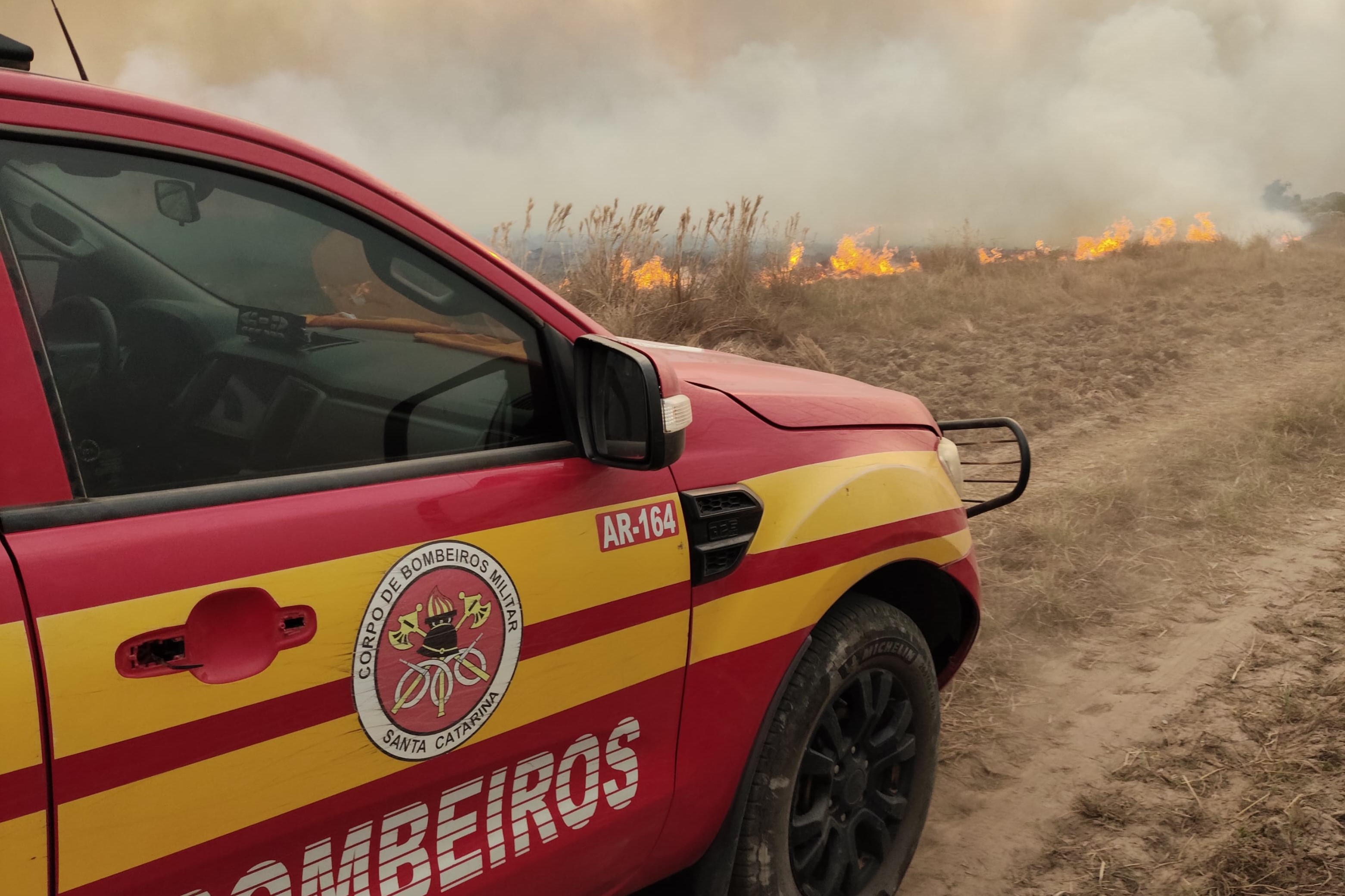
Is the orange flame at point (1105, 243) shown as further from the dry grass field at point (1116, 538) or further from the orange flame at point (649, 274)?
the orange flame at point (649, 274)

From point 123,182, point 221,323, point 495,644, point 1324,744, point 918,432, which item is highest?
point 123,182

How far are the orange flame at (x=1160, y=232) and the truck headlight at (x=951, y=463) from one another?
14.0 metres

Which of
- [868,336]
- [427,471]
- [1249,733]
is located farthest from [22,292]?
[868,336]

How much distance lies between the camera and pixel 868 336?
9.23 m

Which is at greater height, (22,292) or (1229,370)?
Result: (22,292)

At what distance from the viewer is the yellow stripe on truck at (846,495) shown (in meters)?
2.08

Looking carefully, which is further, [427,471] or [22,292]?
[427,471]

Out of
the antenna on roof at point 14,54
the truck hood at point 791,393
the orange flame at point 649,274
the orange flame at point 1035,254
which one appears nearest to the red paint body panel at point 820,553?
the truck hood at point 791,393

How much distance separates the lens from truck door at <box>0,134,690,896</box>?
123 cm

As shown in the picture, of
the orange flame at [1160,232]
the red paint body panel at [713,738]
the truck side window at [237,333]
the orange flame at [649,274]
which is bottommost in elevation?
the red paint body panel at [713,738]

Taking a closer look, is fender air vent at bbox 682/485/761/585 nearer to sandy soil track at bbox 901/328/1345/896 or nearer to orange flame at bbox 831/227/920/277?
sandy soil track at bbox 901/328/1345/896

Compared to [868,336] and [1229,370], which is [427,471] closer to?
[868,336]

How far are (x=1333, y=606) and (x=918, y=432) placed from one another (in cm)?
267

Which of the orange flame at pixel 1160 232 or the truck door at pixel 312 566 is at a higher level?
the orange flame at pixel 1160 232
